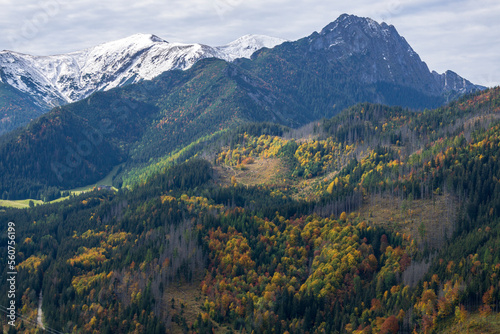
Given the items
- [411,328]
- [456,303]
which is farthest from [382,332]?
[456,303]

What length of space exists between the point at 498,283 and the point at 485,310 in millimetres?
14637

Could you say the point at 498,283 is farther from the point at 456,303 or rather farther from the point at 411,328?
the point at 411,328

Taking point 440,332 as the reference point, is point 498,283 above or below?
above

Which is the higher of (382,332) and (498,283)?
(498,283)

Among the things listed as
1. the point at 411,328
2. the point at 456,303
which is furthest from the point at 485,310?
the point at 411,328

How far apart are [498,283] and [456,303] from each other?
18.1m

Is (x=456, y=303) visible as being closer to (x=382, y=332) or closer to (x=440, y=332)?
(x=440, y=332)

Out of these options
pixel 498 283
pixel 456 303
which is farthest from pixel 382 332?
pixel 498 283

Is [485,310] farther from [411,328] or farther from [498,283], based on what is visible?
[411,328]

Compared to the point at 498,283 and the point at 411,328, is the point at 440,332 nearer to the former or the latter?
the point at 411,328

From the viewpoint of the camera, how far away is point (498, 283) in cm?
19950

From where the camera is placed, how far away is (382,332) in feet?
652

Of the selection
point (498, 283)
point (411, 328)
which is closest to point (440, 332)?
point (411, 328)

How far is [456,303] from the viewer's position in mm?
199000
